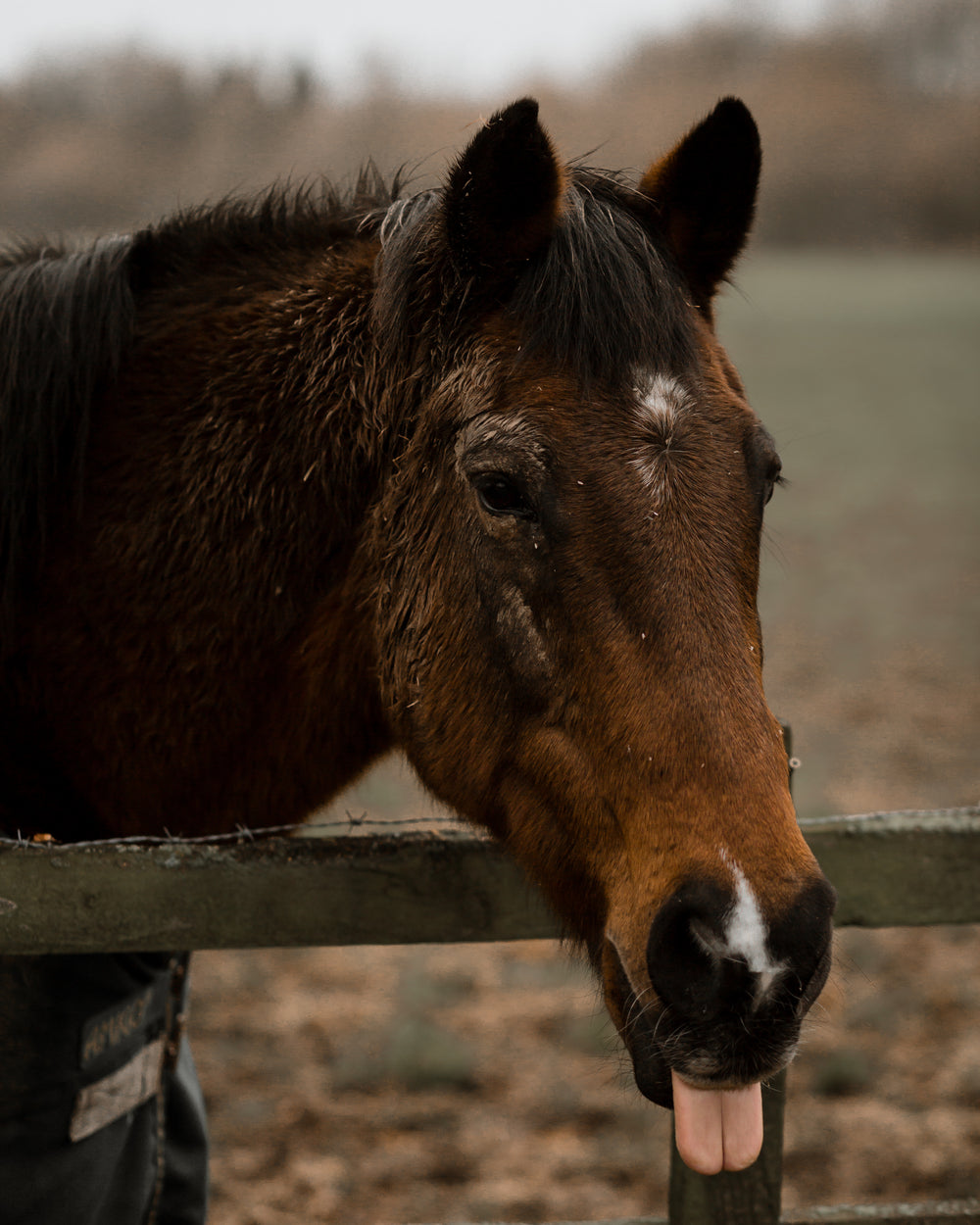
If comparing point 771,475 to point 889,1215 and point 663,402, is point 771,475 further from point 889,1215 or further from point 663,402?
point 889,1215

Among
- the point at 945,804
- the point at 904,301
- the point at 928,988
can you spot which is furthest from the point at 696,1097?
the point at 904,301

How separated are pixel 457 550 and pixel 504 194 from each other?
0.72 metres

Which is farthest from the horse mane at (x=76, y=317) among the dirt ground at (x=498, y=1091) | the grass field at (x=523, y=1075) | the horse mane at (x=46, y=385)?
the dirt ground at (x=498, y=1091)

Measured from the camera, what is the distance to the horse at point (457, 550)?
1800 mm

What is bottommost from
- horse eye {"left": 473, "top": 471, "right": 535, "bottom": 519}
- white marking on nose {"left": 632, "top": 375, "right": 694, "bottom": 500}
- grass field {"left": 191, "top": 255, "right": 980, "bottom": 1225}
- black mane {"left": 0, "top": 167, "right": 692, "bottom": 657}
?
grass field {"left": 191, "top": 255, "right": 980, "bottom": 1225}

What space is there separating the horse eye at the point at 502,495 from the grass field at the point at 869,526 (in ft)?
1.95

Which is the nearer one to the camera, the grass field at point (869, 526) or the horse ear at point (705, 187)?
the horse ear at point (705, 187)

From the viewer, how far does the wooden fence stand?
2.13 m

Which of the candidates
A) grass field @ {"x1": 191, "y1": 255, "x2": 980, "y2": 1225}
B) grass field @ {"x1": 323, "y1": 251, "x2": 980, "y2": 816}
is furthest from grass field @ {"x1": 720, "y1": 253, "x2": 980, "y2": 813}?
grass field @ {"x1": 191, "y1": 255, "x2": 980, "y2": 1225}

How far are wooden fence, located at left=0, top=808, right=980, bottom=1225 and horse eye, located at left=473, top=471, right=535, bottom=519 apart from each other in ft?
2.32

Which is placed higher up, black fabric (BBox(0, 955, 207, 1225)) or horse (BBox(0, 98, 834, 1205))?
horse (BBox(0, 98, 834, 1205))

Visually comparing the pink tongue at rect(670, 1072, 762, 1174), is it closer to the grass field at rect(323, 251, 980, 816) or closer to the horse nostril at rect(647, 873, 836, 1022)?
the horse nostril at rect(647, 873, 836, 1022)

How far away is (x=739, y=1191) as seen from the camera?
228cm

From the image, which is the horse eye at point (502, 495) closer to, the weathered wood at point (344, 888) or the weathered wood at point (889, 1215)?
the weathered wood at point (344, 888)
